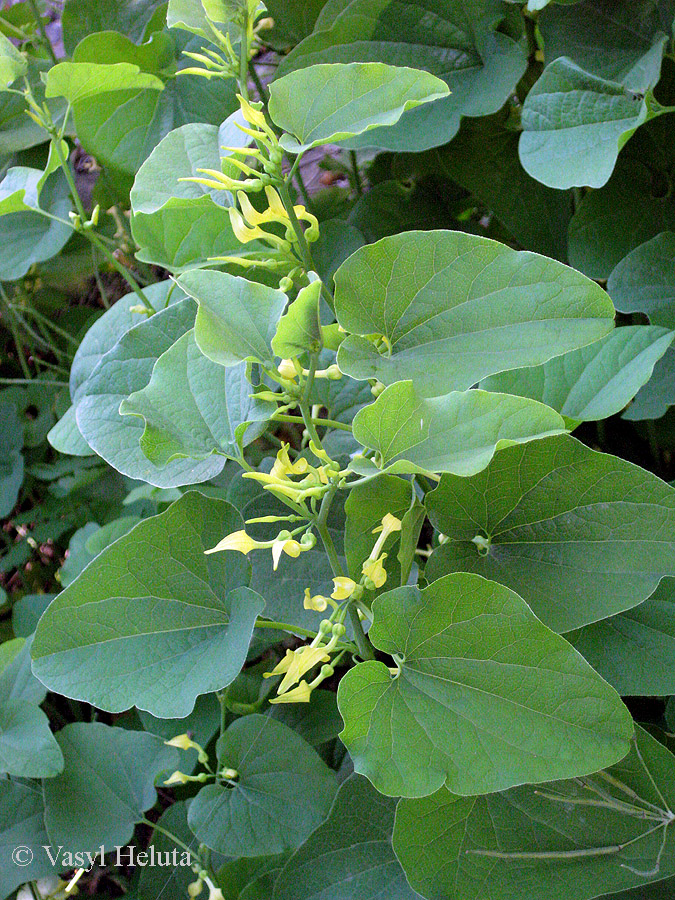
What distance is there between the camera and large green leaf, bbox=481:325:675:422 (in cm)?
46

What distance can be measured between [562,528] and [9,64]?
0.52m

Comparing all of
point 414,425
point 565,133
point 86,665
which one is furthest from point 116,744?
point 565,133

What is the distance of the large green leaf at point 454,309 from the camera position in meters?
0.34

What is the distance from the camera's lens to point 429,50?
68cm

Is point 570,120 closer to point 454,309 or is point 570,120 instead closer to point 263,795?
point 454,309

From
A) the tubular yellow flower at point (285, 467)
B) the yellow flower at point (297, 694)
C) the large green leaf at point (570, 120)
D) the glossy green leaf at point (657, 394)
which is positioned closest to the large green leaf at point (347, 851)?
the yellow flower at point (297, 694)

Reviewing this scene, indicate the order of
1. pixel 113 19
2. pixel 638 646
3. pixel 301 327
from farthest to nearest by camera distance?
pixel 113 19 → pixel 638 646 → pixel 301 327

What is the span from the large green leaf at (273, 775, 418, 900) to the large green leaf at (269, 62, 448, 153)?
0.41 meters

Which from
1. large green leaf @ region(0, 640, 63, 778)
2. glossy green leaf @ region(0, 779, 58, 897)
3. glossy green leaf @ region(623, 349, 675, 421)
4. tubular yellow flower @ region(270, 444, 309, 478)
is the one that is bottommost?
glossy green leaf @ region(0, 779, 58, 897)

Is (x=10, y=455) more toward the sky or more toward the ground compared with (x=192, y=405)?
more toward the ground

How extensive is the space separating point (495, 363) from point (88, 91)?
0.46m

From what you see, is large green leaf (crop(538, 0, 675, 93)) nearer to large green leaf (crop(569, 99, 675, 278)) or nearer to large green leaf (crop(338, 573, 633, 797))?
large green leaf (crop(569, 99, 675, 278))

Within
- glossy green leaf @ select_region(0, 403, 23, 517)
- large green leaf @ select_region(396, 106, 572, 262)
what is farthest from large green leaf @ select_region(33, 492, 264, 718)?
glossy green leaf @ select_region(0, 403, 23, 517)

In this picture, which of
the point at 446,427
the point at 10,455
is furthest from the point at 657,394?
the point at 10,455
